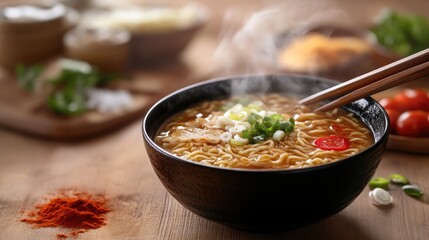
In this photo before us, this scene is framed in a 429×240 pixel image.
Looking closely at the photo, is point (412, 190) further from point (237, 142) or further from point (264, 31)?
point (264, 31)

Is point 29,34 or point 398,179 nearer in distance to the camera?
point 398,179

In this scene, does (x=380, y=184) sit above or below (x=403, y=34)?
above

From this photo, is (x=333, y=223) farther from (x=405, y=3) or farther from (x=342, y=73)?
(x=405, y=3)

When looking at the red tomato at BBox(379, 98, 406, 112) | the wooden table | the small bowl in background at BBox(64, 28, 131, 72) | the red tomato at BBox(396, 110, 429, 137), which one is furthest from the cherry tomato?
the small bowl in background at BBox(64, 28, 131, 72)

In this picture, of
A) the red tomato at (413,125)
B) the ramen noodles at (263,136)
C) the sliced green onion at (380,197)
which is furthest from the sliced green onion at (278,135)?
the red tomato at (413,125)

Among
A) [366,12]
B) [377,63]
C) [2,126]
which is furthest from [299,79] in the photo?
[366,12]

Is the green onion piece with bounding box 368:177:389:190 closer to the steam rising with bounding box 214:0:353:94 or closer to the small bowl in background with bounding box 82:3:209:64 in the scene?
the steam rising with bounding box 214:0:353:94

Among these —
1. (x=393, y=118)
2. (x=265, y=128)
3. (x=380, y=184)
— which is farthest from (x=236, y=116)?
(x=393, y=118)
